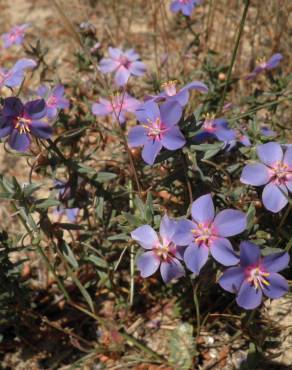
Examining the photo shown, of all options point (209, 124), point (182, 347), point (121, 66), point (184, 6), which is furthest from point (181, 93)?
point (184, 6)

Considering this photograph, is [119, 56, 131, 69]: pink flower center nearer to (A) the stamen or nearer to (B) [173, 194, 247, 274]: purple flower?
(B) [173, 194, 247, 274]: purple flower

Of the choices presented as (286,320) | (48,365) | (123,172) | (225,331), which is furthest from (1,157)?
(286,320)

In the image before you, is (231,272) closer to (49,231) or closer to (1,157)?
(49,231)

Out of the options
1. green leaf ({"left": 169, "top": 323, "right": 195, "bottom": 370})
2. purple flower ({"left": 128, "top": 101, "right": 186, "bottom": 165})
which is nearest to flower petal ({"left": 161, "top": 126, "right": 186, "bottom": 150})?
purple flower ({"left": 128, "top": 101, "right": 186, "bottom": 165})

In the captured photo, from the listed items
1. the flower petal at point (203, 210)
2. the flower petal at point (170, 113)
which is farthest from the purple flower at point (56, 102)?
the flower petal at point (203, 210)

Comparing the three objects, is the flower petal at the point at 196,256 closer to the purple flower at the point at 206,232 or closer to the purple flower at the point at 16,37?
the purple flower at the point at 206,232

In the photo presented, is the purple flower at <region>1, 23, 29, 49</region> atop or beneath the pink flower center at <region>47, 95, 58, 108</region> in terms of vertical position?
atop
